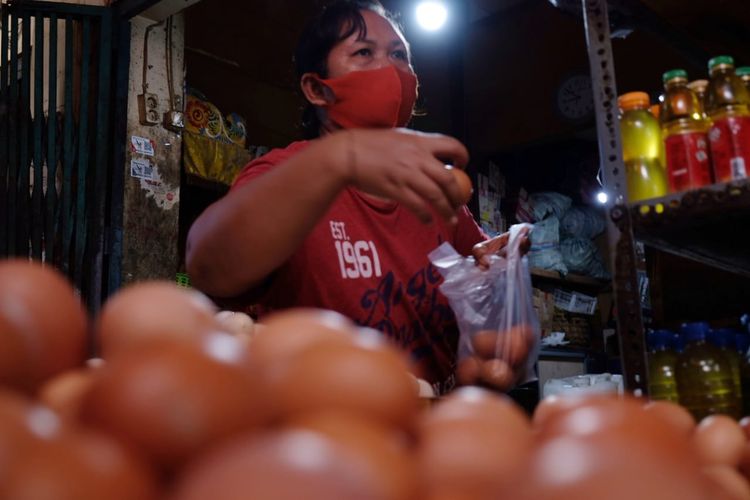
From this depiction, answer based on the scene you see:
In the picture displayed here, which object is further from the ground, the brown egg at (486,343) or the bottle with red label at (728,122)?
the bottle with red label at (728,122)

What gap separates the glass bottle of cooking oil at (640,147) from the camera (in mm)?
1724

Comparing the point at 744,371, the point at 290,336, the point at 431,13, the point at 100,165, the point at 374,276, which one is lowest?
the point at 744,371

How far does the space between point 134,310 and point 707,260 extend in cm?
190

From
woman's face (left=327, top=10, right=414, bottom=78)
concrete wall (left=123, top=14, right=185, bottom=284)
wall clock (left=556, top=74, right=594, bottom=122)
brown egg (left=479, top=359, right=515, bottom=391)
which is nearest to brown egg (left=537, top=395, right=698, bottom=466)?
brown egg (left=479, top=359, right=515, bottom=391)

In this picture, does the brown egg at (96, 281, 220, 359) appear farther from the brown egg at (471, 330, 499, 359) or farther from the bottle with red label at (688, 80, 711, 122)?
the bottle with red label at (688, 80, 711, 122)

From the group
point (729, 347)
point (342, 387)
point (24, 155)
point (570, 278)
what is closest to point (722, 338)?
point (729, 347)

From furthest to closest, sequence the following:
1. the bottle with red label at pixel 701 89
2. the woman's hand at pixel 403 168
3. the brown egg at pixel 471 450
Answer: the bottle with red label at pixel 701 89
the woman's hand at pixel 403 168
the brown egg at pixel 471 450

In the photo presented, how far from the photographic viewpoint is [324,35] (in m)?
2.07

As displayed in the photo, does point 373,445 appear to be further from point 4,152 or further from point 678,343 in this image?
point 4,152

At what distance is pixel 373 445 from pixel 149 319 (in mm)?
278

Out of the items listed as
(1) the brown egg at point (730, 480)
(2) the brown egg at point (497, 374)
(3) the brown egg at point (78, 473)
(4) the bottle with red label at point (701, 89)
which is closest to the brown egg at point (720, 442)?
(1) the brown egg at point (730, 480)

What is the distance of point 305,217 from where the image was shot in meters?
1.39

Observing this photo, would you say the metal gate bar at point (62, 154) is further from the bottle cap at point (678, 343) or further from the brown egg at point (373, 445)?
the brown egg at point (373, 445)

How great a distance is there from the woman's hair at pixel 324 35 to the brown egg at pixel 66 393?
156 cm
